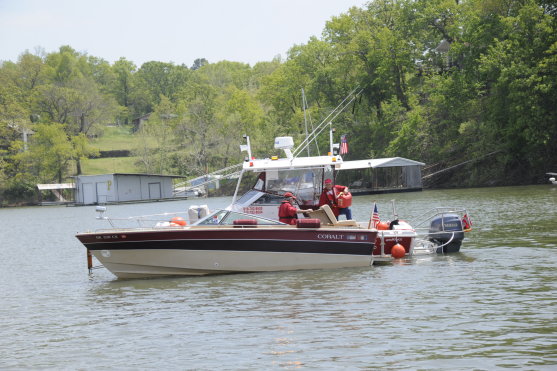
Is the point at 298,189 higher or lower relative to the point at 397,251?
higher

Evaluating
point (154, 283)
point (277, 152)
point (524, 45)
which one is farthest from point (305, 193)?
point (277, 152)

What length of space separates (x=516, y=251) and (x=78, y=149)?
314 feet

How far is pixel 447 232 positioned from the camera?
2106 cm

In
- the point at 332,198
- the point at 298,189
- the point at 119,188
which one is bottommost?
the point at 332,198

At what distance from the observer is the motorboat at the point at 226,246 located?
1794 cm

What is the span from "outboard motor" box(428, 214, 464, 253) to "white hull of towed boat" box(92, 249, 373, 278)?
373 cm

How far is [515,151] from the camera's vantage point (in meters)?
56.6

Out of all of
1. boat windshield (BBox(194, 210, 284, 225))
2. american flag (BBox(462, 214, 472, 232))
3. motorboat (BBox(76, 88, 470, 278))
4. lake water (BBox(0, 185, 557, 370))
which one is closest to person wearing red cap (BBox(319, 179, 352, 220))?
motorboat (BBox(76, 88, 470, 278))

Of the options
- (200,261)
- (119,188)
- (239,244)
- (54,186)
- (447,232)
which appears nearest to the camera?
(239,244)

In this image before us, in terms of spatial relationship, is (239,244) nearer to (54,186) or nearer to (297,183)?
(297,183)

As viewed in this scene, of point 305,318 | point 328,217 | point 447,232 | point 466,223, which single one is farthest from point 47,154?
point 305,318

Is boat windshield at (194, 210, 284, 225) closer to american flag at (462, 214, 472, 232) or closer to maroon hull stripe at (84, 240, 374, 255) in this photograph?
maroon hull stripe at (84, 240, 374, 255)

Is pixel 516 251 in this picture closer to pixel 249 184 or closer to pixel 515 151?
pixel 249 184

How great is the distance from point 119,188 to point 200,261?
77.4m
